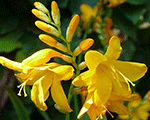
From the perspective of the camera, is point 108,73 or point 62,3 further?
point 62,3

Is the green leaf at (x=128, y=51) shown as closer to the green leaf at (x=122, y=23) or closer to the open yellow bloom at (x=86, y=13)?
the green leaf at (x=122, y=23)

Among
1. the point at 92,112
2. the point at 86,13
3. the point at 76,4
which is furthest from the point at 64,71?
the point at 86,13

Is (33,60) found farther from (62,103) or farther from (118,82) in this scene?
(118,82)

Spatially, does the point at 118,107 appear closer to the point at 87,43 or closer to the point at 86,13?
the point at 87,43

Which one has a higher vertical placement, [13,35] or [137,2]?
[13,35]

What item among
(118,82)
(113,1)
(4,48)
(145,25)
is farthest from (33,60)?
(145,25)

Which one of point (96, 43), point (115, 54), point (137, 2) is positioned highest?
point (115, 54)
